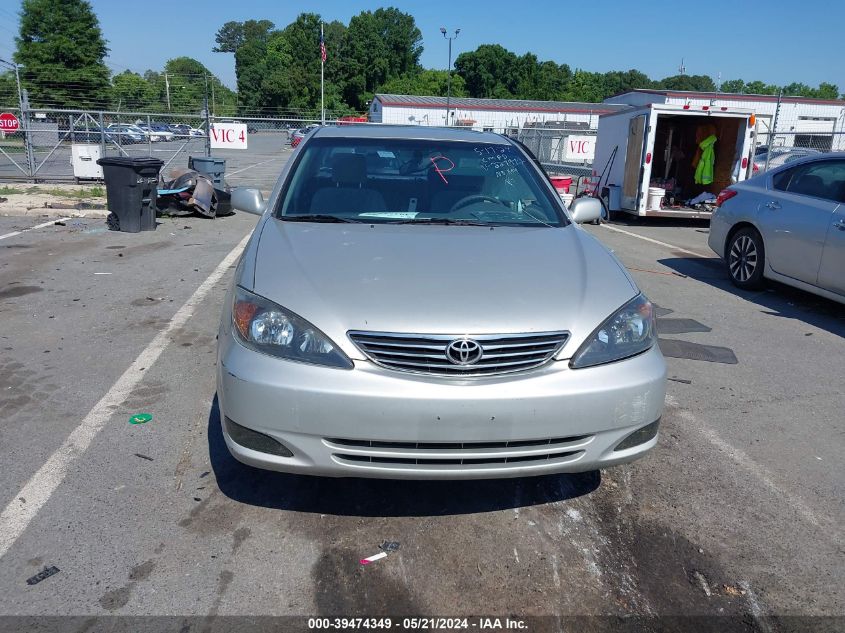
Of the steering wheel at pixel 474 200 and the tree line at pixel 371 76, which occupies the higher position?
the tree line at pixel 371 76

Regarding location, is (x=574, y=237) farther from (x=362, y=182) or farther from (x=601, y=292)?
(x=362, y=182)

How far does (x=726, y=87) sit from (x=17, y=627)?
507 feet

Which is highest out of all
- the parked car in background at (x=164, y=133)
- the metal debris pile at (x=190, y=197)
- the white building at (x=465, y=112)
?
the white building at (x=465, y=112)

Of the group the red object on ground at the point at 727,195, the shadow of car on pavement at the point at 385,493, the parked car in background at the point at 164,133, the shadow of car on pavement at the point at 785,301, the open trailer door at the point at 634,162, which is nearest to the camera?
the shadow of car on pavement at the point at 385,493

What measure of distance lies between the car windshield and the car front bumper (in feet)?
4.54

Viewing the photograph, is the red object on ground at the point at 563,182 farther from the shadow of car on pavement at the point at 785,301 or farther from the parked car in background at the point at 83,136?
the parked car in background at the point at 83,136

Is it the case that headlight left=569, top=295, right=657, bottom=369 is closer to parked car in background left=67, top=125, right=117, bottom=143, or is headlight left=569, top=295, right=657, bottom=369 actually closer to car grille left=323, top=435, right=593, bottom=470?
car grille left=323, top=435, right=593, bottom=470

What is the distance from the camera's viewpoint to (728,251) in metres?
8.27

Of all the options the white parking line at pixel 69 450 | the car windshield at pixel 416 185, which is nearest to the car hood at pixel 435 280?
the car windshield at pixel 416 185

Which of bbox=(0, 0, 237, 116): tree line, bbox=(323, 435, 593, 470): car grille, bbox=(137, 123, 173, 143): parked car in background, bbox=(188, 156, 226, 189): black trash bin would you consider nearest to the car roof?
bbox=(323, 435, 593, 470): car grille

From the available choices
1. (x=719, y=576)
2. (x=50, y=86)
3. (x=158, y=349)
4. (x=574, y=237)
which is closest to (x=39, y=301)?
(x=158, y=349)

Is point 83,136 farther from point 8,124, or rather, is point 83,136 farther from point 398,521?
point 398,521

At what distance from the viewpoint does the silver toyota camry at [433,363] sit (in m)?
2.60

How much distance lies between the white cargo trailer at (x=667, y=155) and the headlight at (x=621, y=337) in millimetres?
11150
